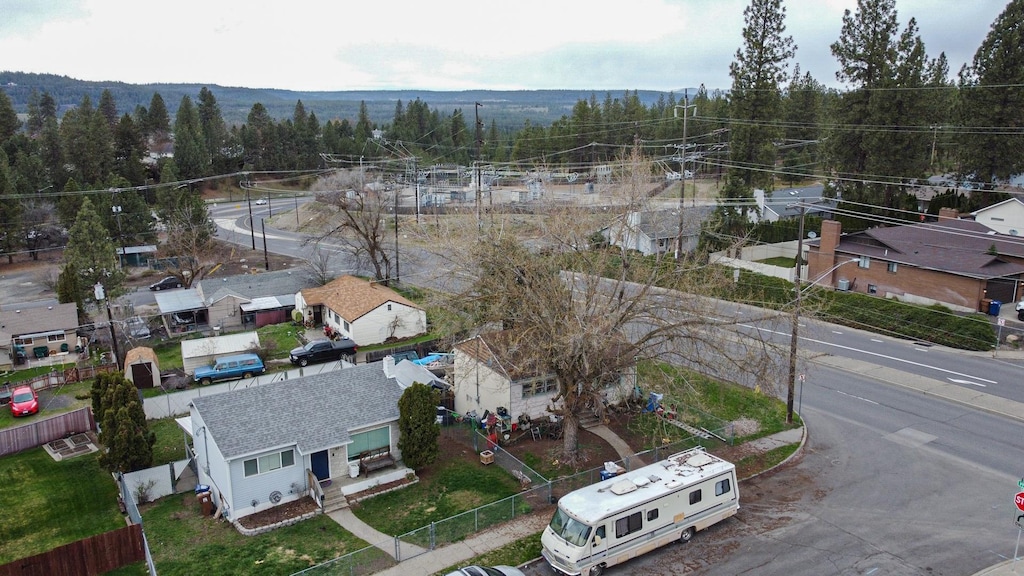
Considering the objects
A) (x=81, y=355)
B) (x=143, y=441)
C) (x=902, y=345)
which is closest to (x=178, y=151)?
(x=81, y=355)

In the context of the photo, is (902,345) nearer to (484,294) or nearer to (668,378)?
(668,378)

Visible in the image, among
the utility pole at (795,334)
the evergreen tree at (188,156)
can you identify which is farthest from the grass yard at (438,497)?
the evergreen tree at (188,156)

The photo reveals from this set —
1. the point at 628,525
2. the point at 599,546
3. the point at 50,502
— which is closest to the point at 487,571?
the point at 599,546

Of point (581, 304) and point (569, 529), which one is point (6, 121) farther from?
point (569, 529)

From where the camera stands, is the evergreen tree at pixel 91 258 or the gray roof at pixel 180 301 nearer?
the gray roof at pixel 180 301

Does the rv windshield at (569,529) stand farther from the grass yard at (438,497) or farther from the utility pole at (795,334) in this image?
the utility pole at (795,334)
